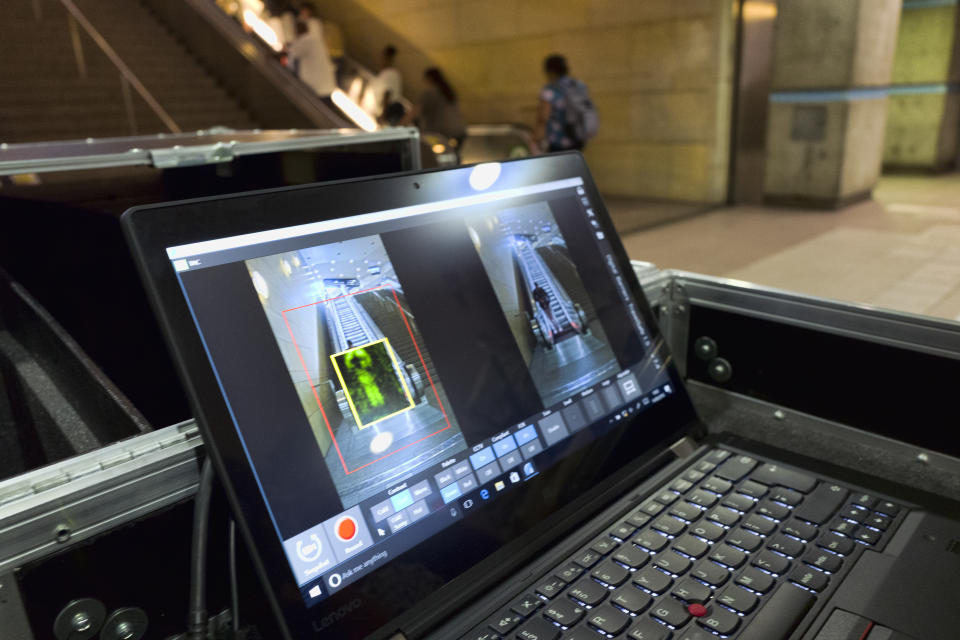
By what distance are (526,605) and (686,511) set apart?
19cm

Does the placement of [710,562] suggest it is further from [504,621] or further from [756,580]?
[504,621]

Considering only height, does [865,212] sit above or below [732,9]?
below

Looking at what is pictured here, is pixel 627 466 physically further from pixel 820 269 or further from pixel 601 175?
pixel 601 175

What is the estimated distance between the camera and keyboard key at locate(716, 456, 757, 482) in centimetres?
69

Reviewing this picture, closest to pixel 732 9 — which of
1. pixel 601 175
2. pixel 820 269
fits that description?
pixel 601 175

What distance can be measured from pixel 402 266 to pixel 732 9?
20.7 ft

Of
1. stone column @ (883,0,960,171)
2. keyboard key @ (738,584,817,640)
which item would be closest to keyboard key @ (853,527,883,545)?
keyboard key @ (738,584,817,640)

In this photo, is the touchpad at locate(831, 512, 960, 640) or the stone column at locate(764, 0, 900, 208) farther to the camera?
the stone column at locate(764, 0, 900, 208)

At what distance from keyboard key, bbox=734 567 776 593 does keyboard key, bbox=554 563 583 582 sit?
0.42 ft

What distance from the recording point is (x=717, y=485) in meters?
0.68

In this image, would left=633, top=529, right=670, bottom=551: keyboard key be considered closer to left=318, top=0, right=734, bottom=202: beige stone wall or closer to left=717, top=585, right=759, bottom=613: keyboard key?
left=717, top=585, right=759, bottom=613: keyboard key

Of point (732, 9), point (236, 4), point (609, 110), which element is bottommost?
point (609, 110)

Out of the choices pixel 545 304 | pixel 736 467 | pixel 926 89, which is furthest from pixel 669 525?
pixel 926 89

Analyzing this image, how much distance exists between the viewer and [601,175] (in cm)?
705
